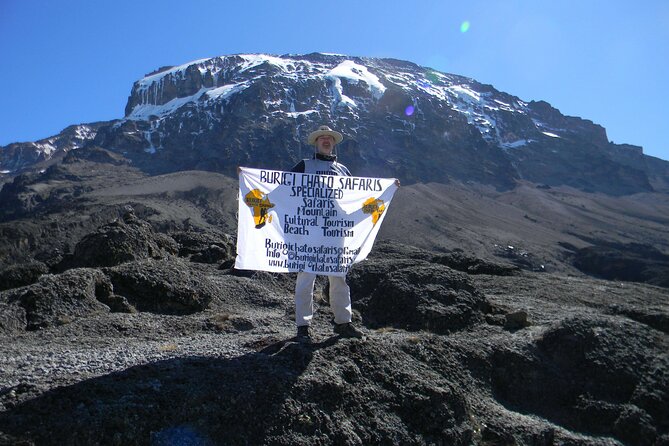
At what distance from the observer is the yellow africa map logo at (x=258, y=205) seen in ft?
21.8

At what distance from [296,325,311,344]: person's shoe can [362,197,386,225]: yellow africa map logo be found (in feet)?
5.48

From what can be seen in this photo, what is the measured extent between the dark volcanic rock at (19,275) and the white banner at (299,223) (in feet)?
19.5

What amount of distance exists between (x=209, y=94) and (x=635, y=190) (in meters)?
135

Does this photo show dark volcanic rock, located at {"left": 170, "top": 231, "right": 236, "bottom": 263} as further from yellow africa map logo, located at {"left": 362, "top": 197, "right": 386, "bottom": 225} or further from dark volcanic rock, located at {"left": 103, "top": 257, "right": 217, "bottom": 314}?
yellow africa map logo, located at {"left": 362, "top": 197, "right": 386, "bottom": 225}

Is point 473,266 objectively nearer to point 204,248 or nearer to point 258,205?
point 204,248

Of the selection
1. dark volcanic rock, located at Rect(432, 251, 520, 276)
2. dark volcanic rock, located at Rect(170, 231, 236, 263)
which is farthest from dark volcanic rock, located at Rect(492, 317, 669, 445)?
dark volcanic rock, located at Rect(170, 231, 236, 263)

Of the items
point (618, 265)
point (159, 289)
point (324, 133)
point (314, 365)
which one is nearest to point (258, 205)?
point (324, 133)

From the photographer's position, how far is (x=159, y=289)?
8852mm

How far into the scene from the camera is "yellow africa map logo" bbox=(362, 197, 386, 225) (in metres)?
7.07

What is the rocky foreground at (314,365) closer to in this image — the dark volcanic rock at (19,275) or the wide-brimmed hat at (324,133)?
the dark volcanic rock at (19,275)

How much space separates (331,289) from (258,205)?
135cm

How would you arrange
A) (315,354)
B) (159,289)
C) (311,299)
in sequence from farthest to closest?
1. (159,289)
2. (311,299)
3. (315,354)

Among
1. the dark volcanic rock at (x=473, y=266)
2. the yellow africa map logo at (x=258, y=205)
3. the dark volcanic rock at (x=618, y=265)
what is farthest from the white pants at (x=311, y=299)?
the dark volcanic rock at (x=618, y=265)

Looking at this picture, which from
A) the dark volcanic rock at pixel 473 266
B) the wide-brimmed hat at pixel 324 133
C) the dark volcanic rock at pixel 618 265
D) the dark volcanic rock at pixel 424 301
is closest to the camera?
the wide-brimmed hat at pixel 324 133
